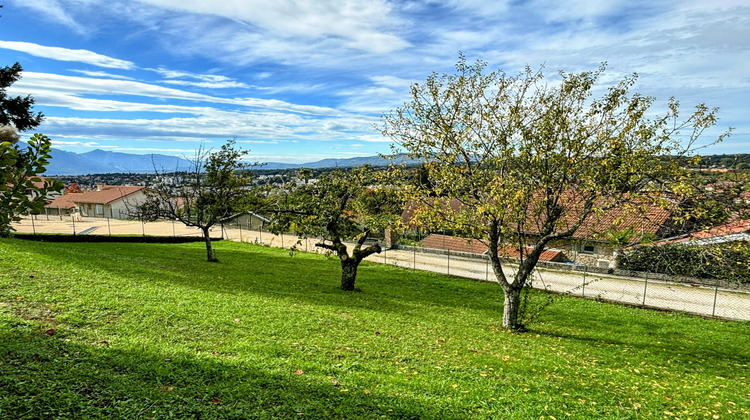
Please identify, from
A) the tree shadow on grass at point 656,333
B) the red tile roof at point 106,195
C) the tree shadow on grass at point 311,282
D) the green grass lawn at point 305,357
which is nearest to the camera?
the green grass lawn at point 305,357

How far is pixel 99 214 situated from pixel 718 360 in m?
79.4

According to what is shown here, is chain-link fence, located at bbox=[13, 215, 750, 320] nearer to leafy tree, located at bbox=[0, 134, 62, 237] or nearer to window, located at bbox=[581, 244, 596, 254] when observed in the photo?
window, located at bbox=[581, 244, 596, 254]

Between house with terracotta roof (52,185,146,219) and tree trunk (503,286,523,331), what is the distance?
6790 centimetres

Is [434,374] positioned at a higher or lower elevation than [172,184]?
lower

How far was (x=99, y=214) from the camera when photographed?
221ft

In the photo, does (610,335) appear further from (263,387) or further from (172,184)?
(172,184)

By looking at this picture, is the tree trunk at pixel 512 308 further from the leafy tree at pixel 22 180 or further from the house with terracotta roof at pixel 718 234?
the leafy tree at pixel 22 180

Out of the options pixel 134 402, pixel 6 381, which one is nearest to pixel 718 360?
pixel 134 402

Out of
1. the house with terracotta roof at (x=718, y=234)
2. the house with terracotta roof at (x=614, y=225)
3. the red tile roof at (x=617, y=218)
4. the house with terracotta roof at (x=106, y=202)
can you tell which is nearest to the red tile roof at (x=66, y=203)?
the house with terracotta roof at (x=106, y=202)

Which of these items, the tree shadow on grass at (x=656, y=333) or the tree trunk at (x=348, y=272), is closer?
the tree shadow on grass at (x=656, y=333)

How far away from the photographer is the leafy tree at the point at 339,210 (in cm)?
1512

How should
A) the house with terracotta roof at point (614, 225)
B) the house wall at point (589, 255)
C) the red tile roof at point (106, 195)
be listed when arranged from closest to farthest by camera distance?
the house with terracotta roof at point (614, 225) < the house wall at point (589, 255) < the red tile roof at point (106, 195)

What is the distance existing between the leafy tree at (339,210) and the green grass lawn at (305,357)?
2410mm

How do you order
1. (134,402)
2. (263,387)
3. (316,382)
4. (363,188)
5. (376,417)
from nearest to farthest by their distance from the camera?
1. (134,402)
2. (376,417)
3. (263,387)
4. (316,382)
5. (363,188)
